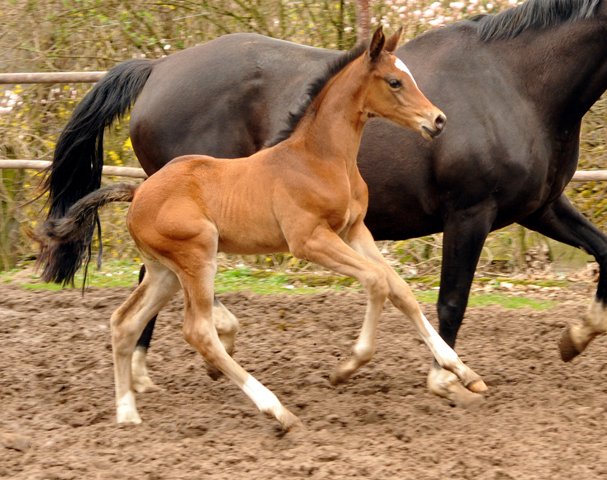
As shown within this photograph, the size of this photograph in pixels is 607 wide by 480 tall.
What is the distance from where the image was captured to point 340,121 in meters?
3.22

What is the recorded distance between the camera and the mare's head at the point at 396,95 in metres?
3.05

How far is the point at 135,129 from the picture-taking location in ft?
13.7

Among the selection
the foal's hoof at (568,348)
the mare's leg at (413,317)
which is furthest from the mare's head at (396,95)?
the foal's hoof at (568,348)

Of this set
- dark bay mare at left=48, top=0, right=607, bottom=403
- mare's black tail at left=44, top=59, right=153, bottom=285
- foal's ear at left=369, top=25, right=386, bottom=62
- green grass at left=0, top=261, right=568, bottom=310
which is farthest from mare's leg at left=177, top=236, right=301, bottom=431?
green grass at left=0, top=261, right=568, bottom=310

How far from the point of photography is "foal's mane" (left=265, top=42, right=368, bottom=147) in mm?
3262

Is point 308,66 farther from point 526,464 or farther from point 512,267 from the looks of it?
point 512,267

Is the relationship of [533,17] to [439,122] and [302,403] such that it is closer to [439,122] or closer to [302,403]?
[439,122]

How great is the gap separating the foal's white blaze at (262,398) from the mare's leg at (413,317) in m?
0.33

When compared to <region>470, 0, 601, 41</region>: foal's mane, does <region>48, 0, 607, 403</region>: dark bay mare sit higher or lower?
lower

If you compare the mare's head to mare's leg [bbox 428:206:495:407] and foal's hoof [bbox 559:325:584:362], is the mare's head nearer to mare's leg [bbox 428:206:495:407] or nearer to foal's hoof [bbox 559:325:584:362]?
mare's leg [bbox 428:206:495:407]

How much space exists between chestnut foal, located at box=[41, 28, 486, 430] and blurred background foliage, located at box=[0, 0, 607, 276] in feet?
10.2

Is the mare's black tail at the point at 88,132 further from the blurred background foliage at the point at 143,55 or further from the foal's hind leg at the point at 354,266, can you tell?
the blurred background foliage at the point at 143,55

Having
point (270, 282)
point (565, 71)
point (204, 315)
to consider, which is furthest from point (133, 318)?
point (270, 282)

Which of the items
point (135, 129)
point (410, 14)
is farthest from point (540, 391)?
point (410, 14)
